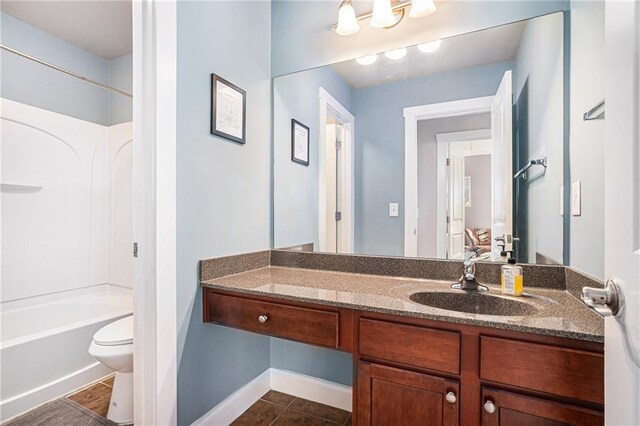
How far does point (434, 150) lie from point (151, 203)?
1.38 metres

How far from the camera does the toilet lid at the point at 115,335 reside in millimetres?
1671

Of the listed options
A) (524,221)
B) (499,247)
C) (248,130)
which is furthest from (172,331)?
(524,221)

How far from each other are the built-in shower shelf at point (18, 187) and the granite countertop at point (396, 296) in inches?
75.4

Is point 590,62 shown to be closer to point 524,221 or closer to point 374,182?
point 524,221

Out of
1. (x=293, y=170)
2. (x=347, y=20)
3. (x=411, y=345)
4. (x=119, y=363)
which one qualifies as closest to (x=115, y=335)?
(x=119, y=363)

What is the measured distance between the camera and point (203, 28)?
1.51 metres

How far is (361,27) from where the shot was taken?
177 centimetres

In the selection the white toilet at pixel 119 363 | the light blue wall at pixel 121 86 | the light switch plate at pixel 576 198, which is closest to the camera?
the light switch plate at pixel 576 198

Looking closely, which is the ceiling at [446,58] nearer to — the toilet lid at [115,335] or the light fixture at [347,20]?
the light fixture at [347,20]

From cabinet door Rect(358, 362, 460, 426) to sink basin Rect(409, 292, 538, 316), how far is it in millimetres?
334

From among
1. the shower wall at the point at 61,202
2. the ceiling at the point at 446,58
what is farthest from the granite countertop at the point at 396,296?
the shower wall at the point at 61,202

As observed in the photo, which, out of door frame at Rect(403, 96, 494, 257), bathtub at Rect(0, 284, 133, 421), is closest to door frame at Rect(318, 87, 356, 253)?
door frame at Rect(403, 96, 494, 257)

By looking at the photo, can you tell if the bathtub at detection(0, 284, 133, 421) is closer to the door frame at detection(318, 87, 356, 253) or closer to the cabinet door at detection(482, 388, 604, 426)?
the door frame at detection(318, 87, 356, 253)

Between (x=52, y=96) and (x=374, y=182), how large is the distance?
2.64 m
